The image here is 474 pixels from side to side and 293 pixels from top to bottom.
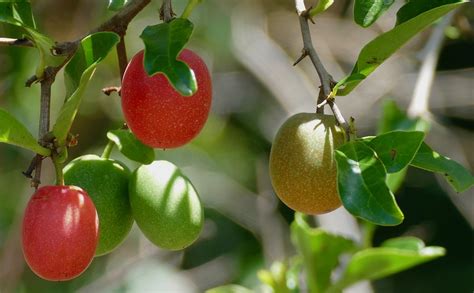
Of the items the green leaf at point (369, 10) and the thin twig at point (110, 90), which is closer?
the green leaf at point (369, 10)

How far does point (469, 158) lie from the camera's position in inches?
149

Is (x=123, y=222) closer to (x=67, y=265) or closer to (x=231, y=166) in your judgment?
(x=67, y=265)

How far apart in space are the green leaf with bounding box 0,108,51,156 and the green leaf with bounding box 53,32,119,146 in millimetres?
33

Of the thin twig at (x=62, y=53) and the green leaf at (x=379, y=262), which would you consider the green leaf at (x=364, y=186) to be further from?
the green leaf at (x=379, y=262)

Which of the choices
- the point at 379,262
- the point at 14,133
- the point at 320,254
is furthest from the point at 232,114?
the point at 14,133

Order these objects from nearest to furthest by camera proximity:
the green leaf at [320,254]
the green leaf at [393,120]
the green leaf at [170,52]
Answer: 1. the green leaf at [170,52]
2. the green leaf at [320,254]
3. the green leaf at [393,120]

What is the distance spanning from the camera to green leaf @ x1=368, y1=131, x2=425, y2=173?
1.23 m

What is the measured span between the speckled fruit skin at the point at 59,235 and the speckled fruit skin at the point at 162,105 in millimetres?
130

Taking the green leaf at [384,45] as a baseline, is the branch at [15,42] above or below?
below

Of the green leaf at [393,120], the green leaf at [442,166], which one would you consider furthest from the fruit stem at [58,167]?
the green leaf at [393,120]

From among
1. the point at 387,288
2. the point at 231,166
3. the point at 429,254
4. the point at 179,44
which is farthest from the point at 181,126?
the point at 387,288

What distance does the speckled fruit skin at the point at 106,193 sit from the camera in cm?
142

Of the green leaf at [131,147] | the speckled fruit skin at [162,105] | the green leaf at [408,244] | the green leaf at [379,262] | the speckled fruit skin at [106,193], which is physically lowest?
the green leaf at [408,244]

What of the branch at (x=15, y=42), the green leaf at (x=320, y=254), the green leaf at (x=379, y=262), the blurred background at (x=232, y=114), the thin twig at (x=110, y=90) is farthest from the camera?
the blurred background at (x=232, y=114)
